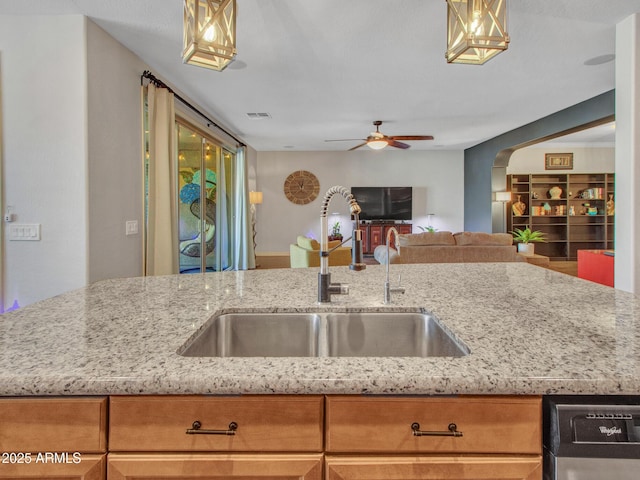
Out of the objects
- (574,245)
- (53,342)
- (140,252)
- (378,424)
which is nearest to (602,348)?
(378,424)

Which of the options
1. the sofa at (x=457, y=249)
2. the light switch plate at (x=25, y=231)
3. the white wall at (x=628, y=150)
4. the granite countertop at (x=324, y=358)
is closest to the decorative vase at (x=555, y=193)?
A: the sofa at (x=457, y=249)

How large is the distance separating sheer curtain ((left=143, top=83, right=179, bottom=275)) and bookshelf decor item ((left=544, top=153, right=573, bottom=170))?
7.72 meters

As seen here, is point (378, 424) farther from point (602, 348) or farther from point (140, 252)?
point (140, 252)

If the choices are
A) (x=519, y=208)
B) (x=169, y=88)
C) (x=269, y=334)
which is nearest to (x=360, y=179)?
(x=519, y=208)

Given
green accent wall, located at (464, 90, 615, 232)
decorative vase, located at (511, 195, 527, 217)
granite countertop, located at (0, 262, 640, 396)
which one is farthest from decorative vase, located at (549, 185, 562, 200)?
granite countertop, located at (0, 262, 640, 396)

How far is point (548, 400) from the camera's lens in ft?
2.54

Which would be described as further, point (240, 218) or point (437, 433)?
point (240, 218)

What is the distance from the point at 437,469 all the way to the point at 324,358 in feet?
1.03

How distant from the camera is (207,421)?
0.77m

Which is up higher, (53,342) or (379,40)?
(379,40)

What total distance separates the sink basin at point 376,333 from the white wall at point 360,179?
7.39 m

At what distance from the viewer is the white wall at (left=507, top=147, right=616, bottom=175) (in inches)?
317

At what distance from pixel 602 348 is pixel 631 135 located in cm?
284

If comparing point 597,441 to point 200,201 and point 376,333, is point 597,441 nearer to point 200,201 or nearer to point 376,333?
point 376,333
